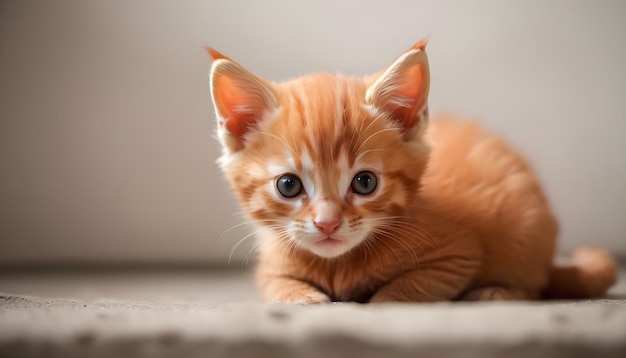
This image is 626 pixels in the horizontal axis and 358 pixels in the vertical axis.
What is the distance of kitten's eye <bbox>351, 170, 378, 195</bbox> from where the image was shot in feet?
4.53

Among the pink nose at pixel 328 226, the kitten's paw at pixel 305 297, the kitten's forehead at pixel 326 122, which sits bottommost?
the kitten's paw at pixel 305 297

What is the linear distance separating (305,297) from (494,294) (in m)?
0.49

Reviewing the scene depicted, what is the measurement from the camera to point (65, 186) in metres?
2.33

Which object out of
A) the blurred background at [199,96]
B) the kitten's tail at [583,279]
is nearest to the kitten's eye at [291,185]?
the kitten's tail at [583,279]

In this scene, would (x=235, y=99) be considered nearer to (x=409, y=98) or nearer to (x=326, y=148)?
(x=326, y=148)

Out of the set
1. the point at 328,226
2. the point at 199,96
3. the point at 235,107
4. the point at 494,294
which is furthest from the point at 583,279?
the point at 199,96

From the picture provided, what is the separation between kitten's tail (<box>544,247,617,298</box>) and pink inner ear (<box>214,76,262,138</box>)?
963 mm

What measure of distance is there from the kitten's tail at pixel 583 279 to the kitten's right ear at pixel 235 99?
3.12 ft

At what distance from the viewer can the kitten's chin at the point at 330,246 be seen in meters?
1.35

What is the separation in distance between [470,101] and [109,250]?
147 cm

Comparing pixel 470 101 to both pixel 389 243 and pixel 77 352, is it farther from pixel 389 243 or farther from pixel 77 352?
pixel 77 352

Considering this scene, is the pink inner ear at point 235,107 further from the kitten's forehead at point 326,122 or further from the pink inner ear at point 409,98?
the pink inner ear at point 409,98

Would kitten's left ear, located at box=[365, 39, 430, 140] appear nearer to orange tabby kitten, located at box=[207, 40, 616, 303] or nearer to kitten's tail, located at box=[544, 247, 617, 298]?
orange tabby kitten, located at box=[207, 40, 616, 303]

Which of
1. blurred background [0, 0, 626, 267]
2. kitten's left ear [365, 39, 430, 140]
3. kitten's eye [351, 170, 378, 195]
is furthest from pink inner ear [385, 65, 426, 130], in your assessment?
blurred background [0, 0, 626, 267]
